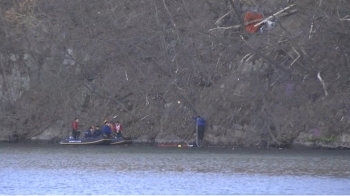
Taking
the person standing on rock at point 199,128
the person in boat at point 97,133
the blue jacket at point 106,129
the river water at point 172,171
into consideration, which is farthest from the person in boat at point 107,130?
the person standing on rock at point 199,128

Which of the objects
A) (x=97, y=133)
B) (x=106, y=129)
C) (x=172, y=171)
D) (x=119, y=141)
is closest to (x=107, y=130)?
(x=106, y=129)

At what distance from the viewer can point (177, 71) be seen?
53719 millimetres

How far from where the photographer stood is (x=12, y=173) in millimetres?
35500

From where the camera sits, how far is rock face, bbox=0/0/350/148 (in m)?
48.8

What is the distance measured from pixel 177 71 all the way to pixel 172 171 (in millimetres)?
18039

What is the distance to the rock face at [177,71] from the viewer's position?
4875 cm

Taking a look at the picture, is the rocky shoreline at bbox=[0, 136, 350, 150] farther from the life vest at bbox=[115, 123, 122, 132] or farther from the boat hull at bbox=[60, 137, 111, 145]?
the boat hull at bbox=[60, 137, 111, 145]

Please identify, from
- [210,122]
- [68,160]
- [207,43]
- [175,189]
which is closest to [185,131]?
[210,122]

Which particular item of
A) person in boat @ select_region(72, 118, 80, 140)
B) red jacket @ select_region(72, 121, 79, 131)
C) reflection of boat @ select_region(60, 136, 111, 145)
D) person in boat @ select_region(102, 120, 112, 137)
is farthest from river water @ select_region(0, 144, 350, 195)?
red jacket @ select_region(72, 121, 79, 131)

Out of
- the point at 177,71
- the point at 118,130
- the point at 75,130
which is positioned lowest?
the point at 118,130

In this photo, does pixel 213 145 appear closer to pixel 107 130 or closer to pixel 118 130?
pixel 118 130

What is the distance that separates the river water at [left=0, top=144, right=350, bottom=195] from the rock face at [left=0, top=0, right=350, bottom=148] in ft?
9.09

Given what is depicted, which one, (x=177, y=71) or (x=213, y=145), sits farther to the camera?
(x=177, y=71)

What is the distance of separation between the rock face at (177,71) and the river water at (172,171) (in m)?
2.77
